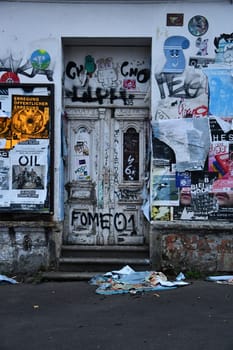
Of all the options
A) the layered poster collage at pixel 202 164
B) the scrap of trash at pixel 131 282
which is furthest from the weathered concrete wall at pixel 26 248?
the layered poster collage at pixel 202 164

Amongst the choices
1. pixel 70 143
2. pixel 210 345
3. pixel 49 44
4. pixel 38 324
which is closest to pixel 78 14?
pixel 49 44

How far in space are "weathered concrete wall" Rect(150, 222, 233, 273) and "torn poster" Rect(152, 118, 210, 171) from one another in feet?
3.25

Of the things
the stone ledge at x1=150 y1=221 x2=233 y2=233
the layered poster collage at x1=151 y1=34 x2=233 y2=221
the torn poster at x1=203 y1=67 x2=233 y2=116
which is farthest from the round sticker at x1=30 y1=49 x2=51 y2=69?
the stone ledge at x1=150 y1=221 x2=233 y2=233

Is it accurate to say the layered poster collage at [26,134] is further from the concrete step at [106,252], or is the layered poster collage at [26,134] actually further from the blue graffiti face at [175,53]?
the blue graffiti face at [175,53]

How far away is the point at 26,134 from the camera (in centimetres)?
827

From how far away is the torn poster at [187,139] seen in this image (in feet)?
26.9

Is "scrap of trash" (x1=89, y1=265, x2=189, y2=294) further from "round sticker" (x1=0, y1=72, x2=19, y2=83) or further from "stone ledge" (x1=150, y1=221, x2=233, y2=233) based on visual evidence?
"round sticker" (x1=0, y1=72, x2=19, y2=83)

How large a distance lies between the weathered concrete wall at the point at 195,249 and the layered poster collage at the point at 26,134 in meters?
2.08

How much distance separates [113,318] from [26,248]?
2.52m

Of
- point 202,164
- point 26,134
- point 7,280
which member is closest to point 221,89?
point 202,164

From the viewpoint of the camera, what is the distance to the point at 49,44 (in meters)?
8.29

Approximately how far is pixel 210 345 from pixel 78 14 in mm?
5446

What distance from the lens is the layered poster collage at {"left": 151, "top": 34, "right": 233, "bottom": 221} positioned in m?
8.20

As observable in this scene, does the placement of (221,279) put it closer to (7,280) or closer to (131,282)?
(131,282)
